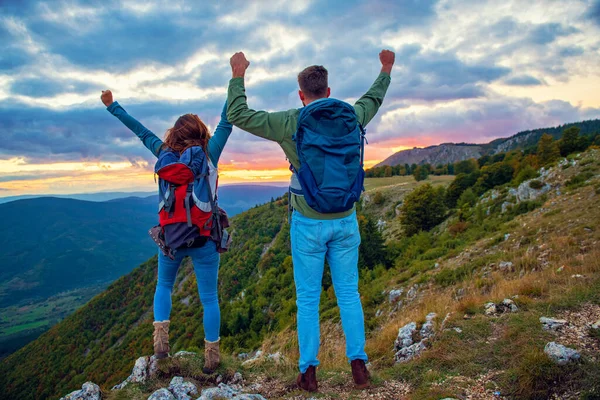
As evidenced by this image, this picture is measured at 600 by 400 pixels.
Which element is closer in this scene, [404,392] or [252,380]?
[404,392]

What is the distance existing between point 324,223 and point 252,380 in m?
2.24

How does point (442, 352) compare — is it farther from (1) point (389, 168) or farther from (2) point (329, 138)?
(1) point (389, 168)

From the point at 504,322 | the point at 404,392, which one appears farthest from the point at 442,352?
the point at 504,322

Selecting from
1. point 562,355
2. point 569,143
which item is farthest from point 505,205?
point 562,355

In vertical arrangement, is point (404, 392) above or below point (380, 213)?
above

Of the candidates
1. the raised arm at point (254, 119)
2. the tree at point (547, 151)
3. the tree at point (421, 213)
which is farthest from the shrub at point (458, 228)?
the raised arm at point (254, 119)

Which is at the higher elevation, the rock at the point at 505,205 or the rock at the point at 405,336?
the rock at the point at 405,336

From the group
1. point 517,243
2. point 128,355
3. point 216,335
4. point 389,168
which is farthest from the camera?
point 389,168

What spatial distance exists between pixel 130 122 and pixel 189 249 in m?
1.59

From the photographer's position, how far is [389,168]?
62188 millimetres

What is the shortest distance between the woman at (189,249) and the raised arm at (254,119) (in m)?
0.67

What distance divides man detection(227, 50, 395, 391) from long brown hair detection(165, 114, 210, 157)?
73 cm

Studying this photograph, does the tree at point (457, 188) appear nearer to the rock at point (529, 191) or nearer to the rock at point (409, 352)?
the rock at point (529, 191)

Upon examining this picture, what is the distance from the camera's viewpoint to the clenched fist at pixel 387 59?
11.9ft
